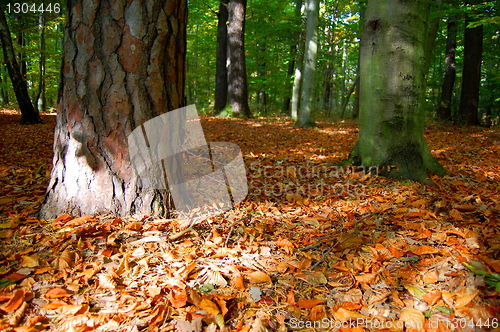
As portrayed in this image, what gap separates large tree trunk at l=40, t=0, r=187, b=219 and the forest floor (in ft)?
0.65

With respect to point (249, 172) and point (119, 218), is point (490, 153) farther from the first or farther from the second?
point (119, 218)

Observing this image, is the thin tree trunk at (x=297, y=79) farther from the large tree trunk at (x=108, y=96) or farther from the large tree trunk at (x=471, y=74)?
the large tree trunk at (x=108, y=96)

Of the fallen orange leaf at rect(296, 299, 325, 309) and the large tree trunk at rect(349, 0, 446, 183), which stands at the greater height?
the large tree trunk at rect(349, 0, 446, 183)

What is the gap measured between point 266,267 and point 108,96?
1.59 m

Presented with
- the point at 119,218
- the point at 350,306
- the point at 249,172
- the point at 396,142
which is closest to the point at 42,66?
the point at 249,172

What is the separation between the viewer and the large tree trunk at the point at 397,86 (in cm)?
325

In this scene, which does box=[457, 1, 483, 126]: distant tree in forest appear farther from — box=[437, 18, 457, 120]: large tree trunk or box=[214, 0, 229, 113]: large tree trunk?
box=[214, 0, 229, 113]: large tree trunk

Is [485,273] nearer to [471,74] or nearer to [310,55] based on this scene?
[310,55]

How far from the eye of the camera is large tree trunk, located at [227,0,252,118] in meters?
10.5

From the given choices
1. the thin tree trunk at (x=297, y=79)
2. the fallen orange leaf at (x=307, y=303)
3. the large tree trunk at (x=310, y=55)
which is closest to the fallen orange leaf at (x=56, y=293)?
the fallen orange leaf at (x=307, y=303)

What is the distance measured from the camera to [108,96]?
6.72 ft

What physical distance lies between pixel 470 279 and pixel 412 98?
2.41m

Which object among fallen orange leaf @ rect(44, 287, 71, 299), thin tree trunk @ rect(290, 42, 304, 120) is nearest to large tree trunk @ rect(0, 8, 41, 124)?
fallen orange leaf @ rect(44, 287, 71, 299)

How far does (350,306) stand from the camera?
1400 millimetres
